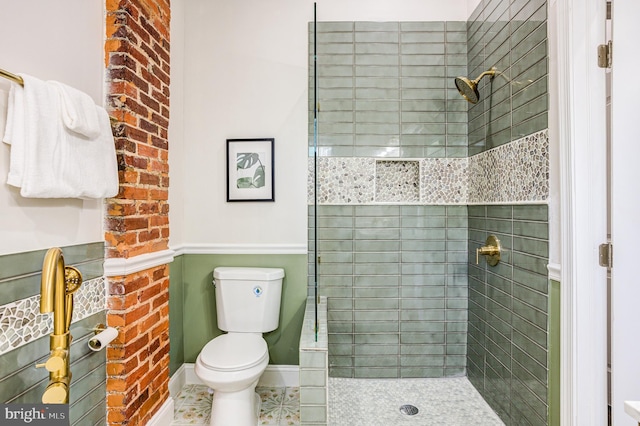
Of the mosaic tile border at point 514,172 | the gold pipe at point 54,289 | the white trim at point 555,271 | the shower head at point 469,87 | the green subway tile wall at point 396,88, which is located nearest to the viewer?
the gold pipe at point 54,289

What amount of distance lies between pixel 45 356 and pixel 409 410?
182 centimetres

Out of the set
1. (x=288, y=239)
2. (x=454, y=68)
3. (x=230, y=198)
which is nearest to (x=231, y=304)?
(x=288, y=239)

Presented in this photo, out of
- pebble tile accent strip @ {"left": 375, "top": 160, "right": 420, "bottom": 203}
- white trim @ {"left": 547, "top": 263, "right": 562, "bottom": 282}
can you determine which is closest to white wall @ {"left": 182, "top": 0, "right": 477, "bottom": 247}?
pebble tile accent strip @ {"left": 375, "top": 160, "right": 420, "bottom": 203}

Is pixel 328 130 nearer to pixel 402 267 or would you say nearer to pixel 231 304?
pixel 402 267

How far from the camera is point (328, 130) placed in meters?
2.26

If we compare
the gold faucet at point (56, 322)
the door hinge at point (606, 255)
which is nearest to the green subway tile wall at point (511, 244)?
the door hinge at point (606, 255)

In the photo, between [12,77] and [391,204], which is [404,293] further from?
[12,77]

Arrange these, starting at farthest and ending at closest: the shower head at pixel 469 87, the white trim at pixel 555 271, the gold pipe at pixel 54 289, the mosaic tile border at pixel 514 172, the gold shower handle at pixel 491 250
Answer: the shower head at pixel 469 87 < the gold shower handle at pixel 491 250 < the mosaic tile border at pixel 514 172 < the white trim at pixel 555 271 < the gold pipe at pixel 54 289

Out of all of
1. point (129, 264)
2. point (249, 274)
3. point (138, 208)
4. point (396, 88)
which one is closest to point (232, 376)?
point (249, 274)

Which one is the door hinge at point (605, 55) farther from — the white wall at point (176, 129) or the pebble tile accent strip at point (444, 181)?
the white wall at point (176, 129)

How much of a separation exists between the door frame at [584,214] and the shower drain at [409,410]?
0.83m

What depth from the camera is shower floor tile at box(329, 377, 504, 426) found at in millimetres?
1847

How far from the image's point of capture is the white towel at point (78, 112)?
1163 mm

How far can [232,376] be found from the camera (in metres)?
1.68
